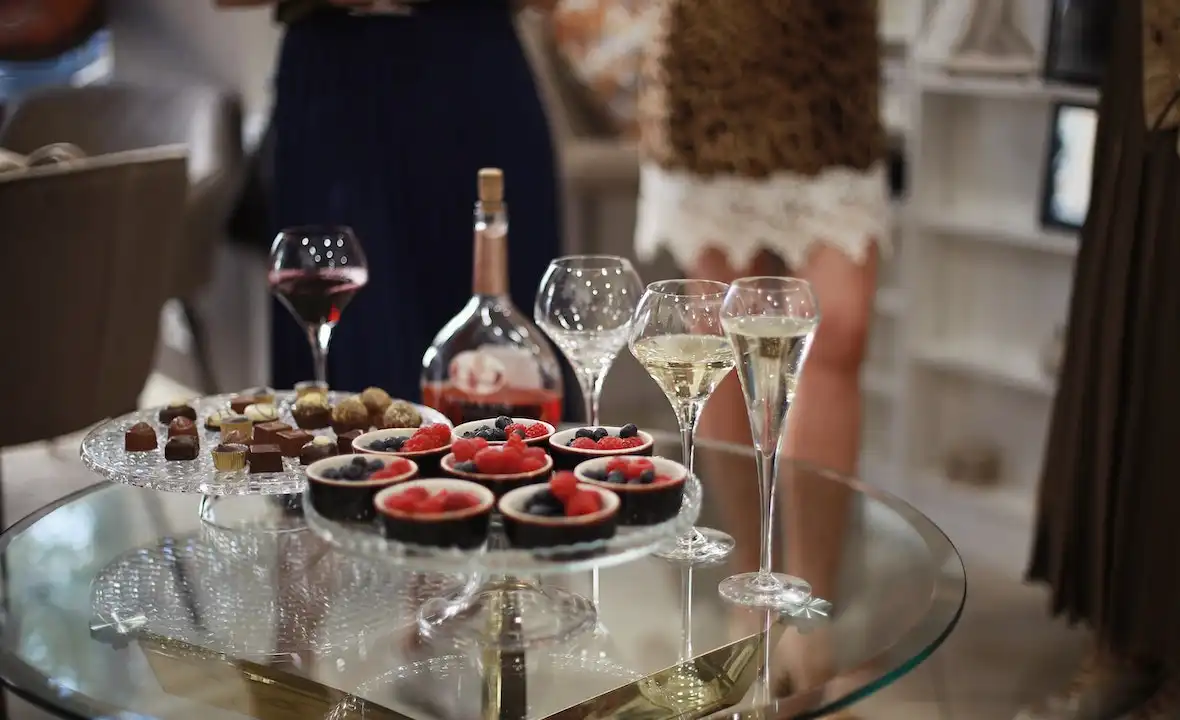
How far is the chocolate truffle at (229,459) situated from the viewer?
4.28 feet

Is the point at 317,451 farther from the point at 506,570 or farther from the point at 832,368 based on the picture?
the point at 832,368

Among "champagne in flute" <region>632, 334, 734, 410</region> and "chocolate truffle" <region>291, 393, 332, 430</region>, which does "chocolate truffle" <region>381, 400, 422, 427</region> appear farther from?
"champagne in flute" <region>632, 334, 734, 410</region>

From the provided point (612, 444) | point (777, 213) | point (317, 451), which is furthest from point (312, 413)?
point (777, 213)

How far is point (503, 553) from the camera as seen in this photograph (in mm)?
999

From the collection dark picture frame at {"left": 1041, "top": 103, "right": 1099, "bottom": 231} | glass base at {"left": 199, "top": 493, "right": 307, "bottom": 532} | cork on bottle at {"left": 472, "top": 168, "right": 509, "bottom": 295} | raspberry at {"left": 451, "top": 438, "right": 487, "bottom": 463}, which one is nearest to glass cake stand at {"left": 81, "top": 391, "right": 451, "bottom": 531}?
glass base at {"left": 199, "top": 493, "right": 307, "bottom": 532}

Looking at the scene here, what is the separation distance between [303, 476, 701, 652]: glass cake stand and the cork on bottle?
1.43 ft

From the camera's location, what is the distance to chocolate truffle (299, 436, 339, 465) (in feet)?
4.09

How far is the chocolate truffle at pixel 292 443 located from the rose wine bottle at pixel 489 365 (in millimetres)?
289

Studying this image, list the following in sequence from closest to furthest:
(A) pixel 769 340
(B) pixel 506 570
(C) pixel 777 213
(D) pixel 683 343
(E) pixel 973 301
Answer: (B) pixel 506 570 < (A) pixel 769 340 < (D) pixel 683 343 < (C) pixel 777 213 < (E) pixel 973 301

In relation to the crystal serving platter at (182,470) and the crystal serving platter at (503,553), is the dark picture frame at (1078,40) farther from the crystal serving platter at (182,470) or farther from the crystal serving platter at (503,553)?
the crystal serving platter at (503,553)

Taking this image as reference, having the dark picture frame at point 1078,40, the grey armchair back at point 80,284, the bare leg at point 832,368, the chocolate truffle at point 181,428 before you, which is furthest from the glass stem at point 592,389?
the dark picture frame at point 1078,40

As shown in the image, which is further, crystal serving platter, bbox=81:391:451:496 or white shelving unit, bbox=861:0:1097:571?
white shelving unit, bbox=861:0:1097:571

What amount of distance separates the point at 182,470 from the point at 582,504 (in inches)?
18.2

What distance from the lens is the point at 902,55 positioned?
3578 mm
